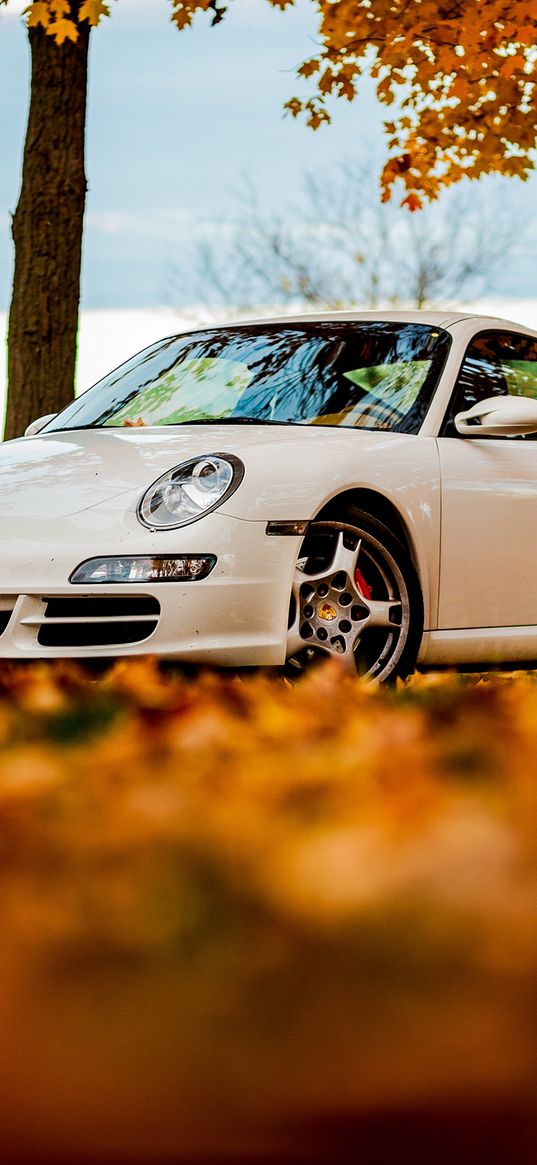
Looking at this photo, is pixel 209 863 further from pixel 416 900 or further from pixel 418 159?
pixel 418 159

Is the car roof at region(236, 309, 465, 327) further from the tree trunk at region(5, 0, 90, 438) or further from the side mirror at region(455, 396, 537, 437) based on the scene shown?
the tree trunk at region(5, 0, 90, 438)

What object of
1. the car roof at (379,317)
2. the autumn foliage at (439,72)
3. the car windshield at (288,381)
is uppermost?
the autumn foliage at (439,72)

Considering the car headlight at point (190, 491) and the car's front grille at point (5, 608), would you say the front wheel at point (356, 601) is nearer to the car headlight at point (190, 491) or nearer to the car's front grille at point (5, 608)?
the car headlight at point (190, 491)

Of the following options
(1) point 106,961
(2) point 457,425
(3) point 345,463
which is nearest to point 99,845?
(1) point 106,961

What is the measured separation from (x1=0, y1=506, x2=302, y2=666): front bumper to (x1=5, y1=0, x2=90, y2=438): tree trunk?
5067 mm

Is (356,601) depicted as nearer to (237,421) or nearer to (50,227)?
(237,421)

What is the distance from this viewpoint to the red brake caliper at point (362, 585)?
194 inches

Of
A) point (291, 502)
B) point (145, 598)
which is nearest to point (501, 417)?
point (291, 502)

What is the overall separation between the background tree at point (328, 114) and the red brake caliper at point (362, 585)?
4.86 meters

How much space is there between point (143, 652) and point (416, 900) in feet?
7.53

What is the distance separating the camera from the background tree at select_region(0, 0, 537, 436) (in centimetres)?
934

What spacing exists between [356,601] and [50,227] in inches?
208

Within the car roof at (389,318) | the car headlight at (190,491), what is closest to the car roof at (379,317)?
the car roof at (389,318)

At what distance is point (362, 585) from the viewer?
4.94 meters
